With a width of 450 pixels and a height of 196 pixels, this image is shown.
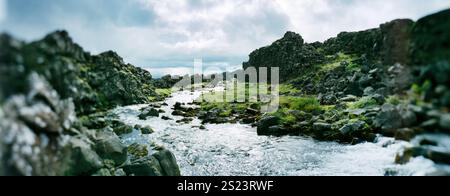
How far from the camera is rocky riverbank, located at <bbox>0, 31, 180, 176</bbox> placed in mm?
8422

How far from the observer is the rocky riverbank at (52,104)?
8422 millimetres

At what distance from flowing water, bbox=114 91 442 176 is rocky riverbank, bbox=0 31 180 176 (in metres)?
4.66

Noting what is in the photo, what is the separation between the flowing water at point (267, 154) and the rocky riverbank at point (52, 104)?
4.66m

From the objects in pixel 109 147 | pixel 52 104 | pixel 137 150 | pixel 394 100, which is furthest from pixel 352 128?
pixel 52 104

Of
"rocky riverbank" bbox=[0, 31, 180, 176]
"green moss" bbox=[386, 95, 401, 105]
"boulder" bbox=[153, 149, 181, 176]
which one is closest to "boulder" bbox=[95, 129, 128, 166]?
"rocky riverbank" bbox=[0, 31, 180, 176]

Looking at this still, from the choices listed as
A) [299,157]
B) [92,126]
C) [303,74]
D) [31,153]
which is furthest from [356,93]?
[303,74]

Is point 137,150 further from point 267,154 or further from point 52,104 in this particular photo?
point 52,104

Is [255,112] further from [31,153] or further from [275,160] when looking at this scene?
[31,153]

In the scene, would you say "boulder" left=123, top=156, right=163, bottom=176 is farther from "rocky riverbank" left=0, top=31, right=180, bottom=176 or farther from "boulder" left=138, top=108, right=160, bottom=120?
"boulder" left=138, top=108, right=160, bottom=120

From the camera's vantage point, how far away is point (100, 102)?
12.0 meters

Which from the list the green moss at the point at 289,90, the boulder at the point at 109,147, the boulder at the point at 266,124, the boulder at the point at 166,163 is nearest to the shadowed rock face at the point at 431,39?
the boulder at the point at 109,147

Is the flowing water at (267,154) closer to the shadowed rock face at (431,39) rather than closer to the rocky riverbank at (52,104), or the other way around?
the shadowed rock face at (431,39)

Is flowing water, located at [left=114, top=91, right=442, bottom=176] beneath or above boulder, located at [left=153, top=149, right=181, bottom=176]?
beneath
